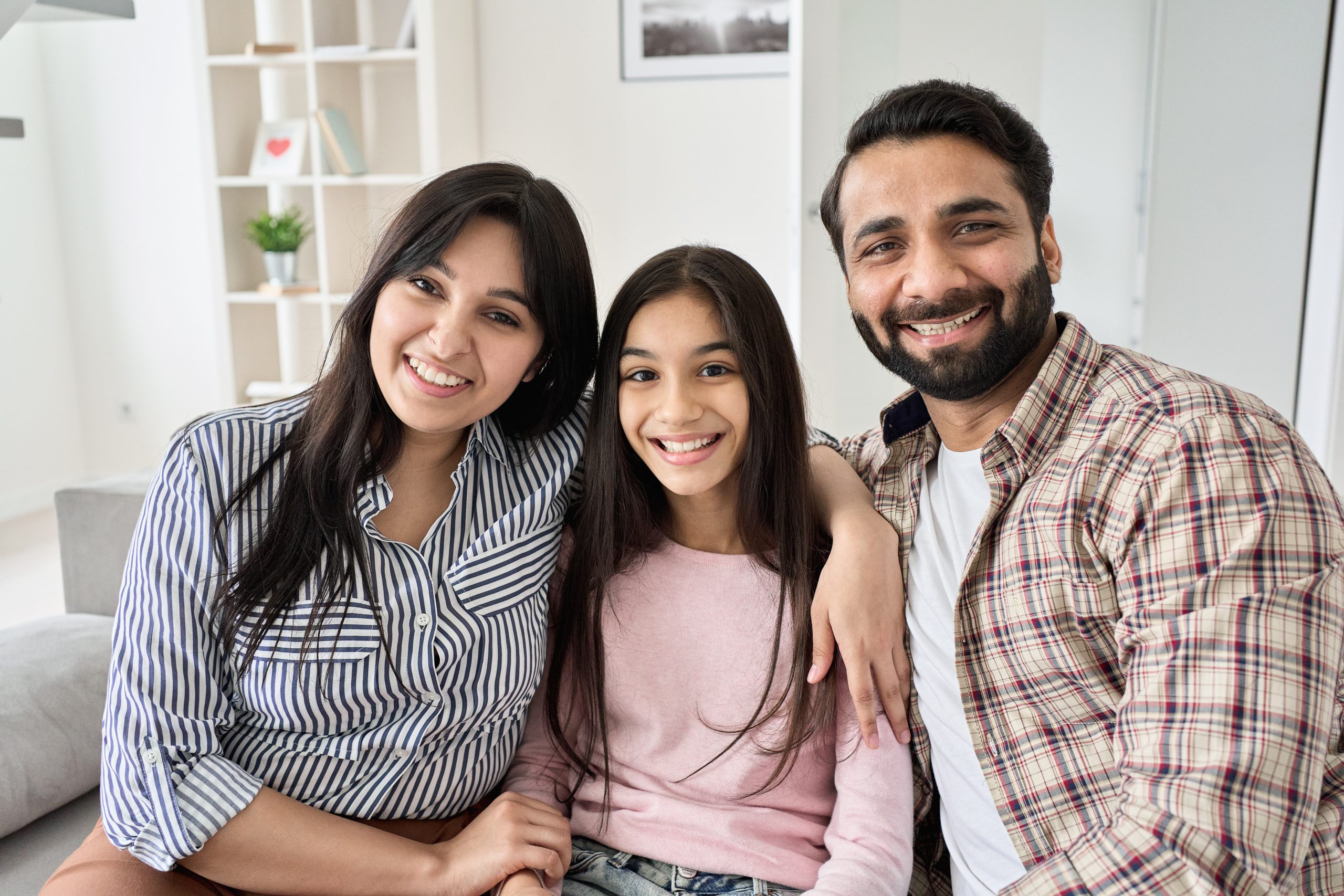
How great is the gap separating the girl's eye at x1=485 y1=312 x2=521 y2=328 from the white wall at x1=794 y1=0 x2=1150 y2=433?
59.7 inches

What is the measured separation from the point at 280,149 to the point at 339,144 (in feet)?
1.01

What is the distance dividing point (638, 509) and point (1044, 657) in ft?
1.78

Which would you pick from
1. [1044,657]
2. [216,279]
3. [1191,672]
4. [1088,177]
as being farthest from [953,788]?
[216,279]

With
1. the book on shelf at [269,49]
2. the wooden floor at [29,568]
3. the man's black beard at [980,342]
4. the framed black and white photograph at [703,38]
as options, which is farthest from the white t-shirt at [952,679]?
the book on shelf at [269,49]

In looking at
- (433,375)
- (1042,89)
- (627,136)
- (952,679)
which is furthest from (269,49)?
(952,679)

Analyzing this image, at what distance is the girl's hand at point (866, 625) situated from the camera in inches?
49.9

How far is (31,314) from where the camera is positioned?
4.84 meters

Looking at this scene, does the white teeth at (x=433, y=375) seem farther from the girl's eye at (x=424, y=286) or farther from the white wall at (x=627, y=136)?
the white wall at (x=627, y=136)

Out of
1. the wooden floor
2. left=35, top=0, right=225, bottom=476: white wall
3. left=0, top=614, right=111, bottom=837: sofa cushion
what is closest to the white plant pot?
left=35, top=0, right=225, bottom=476: white wall

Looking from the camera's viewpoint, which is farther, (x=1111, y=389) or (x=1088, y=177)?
(x=1088, y=177)

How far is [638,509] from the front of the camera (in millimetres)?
1421

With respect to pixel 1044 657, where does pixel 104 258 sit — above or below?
above

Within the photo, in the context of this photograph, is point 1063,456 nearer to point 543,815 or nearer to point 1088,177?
point 543,815

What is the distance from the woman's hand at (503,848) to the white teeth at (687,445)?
47 cm
